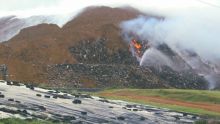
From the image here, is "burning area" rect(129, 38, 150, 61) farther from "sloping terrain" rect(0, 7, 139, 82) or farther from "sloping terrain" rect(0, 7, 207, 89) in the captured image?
"sloping terrain" rect(0, 7, 139, 82)

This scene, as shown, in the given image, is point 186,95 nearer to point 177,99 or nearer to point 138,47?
point 177,99

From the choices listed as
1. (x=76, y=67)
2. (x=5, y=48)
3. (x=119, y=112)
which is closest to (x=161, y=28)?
(x=76, y=67)

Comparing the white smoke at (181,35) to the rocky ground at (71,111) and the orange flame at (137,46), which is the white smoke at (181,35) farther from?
the rocky ground at (71,111)

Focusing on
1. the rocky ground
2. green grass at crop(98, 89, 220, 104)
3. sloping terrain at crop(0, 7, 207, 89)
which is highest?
sloping terrain at crop(0, 7, 207, 89)

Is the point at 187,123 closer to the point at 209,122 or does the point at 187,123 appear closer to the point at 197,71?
the point at 209,122

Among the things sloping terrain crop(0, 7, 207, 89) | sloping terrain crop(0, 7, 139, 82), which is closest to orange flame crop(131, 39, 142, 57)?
sloping terrain crop(0, 7, 207, 89)
